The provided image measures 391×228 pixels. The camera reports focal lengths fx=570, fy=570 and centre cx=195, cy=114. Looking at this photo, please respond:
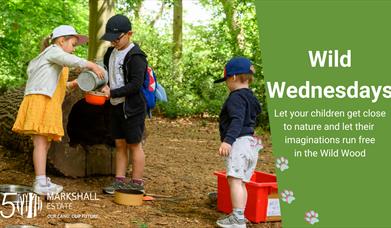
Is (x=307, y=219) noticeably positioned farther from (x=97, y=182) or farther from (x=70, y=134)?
(x=70, y=134)

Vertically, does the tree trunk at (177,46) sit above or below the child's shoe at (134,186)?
above

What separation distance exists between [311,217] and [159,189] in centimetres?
167

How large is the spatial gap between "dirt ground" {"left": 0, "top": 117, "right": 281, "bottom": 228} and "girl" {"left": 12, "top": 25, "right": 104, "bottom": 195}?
0.41 m

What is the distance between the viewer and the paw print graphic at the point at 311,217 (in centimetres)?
496

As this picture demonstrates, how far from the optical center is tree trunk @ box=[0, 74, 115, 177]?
5.73m

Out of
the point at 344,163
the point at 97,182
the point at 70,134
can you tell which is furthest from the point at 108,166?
the point at 344,163

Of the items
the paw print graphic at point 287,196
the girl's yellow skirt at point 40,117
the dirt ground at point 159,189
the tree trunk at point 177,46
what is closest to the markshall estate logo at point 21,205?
the dirt ground at point 159,189

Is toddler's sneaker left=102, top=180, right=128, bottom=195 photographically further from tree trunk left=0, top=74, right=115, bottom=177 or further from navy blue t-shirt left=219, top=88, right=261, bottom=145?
navy blue t-shirt left=219, top=88, right=261, bottom=145

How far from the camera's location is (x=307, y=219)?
16.3 feet

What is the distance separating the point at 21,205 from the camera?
4.64 meters

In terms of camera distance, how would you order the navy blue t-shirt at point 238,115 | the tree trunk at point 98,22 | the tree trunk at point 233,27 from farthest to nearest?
1. the tree trunk at point 233,27
2. the tree trunk at point 98,22
3. the navy blue t-shirt at point 238,115

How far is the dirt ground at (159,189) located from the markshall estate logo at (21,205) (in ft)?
0.13

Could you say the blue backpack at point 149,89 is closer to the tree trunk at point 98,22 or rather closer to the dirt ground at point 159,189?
the dirt ground at point 159,189

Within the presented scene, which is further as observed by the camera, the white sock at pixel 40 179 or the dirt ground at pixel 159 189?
the white sock at pixel 40 179
